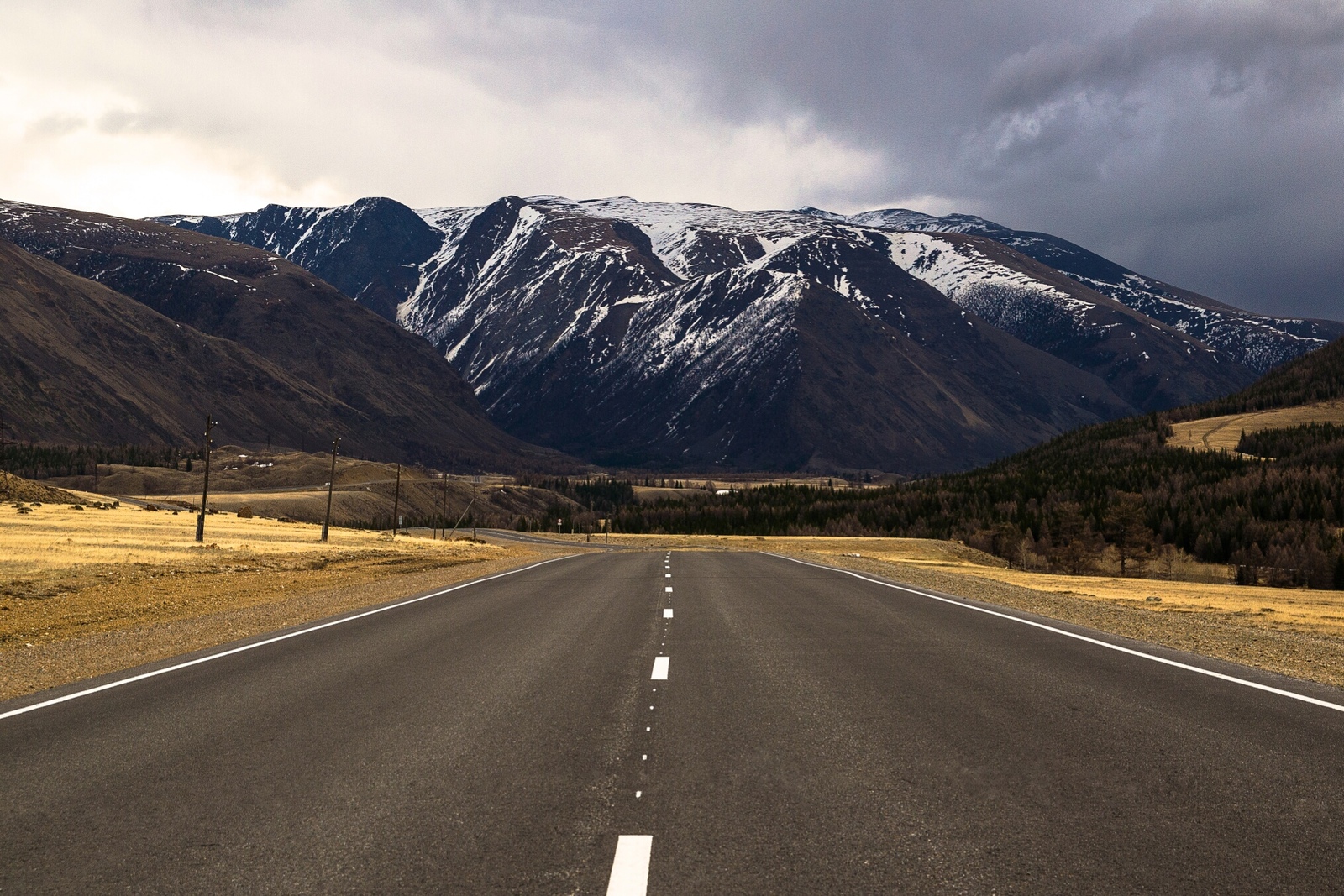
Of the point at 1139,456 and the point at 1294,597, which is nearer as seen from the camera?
the point at 1294,597

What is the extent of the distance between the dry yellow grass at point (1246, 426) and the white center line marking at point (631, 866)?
180 metres

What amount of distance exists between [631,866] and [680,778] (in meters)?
1.84

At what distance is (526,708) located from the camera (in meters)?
10.3

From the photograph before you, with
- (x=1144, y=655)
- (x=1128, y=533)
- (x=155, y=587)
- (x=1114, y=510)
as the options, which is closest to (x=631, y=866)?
(x=1144, y=655)

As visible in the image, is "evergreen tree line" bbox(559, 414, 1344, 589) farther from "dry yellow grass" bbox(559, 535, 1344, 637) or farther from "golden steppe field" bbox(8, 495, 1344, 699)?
"golden steppe field" bbox(8, 495, 1344, 699)

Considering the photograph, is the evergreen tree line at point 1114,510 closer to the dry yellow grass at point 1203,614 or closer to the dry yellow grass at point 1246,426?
the dry yellow grass at point 1246,426

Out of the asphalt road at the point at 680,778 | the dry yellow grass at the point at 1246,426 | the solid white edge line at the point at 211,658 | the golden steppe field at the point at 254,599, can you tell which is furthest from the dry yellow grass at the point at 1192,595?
the dry yellow grass at the point at 1246,426

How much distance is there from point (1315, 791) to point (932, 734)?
2863 mm

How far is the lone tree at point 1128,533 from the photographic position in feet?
295

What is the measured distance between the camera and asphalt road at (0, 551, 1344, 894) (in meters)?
5.82

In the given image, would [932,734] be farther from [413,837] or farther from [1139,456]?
[1139,456]

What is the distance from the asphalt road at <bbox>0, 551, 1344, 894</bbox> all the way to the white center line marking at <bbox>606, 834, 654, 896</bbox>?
0.07ft

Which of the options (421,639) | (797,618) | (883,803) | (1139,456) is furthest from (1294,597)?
(1139,456)

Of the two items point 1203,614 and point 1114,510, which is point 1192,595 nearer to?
point 1203,614
